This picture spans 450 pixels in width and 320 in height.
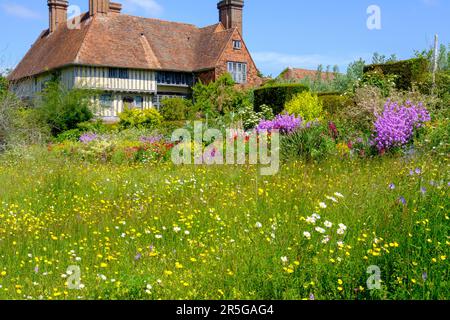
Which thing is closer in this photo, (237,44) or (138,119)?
(138,119)

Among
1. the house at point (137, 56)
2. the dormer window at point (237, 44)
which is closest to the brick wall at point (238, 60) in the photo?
the house at point (137, 56)

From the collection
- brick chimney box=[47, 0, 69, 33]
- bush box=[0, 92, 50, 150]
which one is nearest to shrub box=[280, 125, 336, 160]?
bush box=[0, 92, 50, 150]

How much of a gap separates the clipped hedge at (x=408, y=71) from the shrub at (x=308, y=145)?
8731 millimetres

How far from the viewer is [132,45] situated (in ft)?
116

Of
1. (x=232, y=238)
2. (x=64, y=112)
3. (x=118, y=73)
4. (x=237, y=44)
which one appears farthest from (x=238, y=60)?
(x=232, y=238)

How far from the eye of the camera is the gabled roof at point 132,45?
33469mm

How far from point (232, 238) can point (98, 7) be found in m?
33.4

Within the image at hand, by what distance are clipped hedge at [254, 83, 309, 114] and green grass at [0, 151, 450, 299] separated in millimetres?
13051

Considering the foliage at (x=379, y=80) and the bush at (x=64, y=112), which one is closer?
the foliage at (x=379, y=80)

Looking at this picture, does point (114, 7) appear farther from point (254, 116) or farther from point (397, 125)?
point (397, 125)

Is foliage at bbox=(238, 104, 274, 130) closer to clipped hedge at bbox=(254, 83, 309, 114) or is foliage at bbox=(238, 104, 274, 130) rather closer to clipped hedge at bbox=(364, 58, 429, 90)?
clipped hedge at bbox=(254, 83, 309, 114)

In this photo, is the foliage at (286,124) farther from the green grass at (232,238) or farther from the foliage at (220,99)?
the foliage at (220,99)
